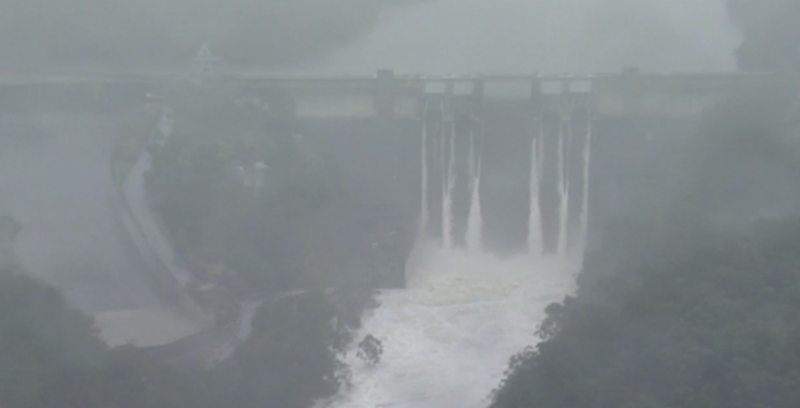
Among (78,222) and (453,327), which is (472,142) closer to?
(453,327)

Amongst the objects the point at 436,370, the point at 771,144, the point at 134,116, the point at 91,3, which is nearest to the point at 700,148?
the point at 771,144

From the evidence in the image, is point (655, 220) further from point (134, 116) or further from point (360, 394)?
point (134, 116)

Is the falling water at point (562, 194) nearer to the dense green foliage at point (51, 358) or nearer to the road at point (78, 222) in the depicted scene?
the road at point (78, 222)

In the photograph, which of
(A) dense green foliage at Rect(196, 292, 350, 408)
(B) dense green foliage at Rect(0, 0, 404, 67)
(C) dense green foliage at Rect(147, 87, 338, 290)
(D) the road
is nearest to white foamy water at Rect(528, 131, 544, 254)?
(C) dense green foliage at Rect(147, 87, 338, 290)

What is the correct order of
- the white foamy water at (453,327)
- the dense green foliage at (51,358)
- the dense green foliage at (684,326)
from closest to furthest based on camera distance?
the dense green foliage at (684,326) < the dense green foliage at (51,358) < the white foamy water at (453,327)

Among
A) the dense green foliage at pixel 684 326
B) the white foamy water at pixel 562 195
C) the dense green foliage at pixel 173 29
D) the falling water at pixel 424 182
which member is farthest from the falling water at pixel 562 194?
the dense green foliage at pixel 173 29

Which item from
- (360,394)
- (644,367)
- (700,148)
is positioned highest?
(700,148)
